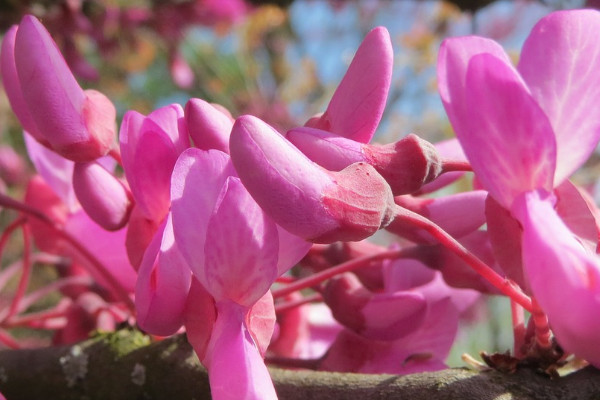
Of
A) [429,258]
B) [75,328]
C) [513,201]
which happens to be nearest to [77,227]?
[75,328]

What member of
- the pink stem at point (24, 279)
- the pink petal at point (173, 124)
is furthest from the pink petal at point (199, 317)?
the pink stem at point (24, 279)

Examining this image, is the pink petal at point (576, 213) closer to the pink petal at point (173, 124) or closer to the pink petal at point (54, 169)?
the pink petal at point (173, 124)

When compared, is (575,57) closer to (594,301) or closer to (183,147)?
(594,301)

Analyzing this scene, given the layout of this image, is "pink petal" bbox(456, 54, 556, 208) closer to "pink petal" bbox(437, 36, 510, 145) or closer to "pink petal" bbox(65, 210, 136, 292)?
"pink petal" bbox(437, 36, 510, 145)

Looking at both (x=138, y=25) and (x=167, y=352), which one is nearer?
(x=167, y=352)

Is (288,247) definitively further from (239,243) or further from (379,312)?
(379,312)

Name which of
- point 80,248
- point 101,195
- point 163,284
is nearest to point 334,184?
point 163,284
